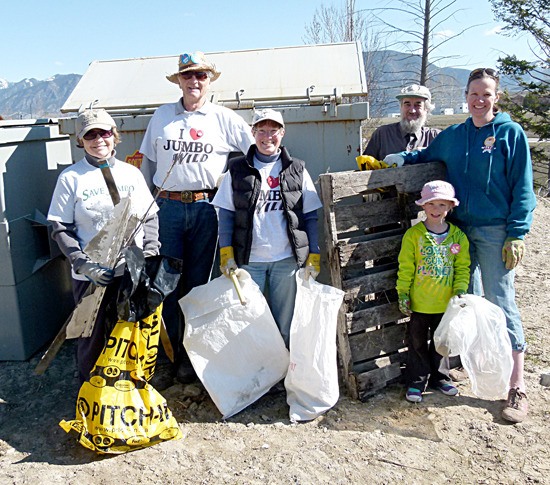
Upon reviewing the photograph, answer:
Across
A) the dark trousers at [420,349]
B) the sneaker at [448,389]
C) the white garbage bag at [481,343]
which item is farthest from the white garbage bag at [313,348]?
the sneaker at [448,389]

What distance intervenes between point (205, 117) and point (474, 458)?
2558 millimetres

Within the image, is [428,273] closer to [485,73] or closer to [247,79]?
[485,73]

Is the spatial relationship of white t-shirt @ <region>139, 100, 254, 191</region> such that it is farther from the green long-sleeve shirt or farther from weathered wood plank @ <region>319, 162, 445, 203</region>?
the green long-sleeve shirt

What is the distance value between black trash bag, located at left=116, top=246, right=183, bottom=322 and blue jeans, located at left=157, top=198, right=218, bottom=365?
50 cm

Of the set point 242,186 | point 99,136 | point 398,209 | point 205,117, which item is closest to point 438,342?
point 398,209

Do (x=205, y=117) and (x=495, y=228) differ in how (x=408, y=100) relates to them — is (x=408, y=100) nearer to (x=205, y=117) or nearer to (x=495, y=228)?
(x=495, y=228)

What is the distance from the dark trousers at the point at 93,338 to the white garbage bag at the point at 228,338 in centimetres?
49

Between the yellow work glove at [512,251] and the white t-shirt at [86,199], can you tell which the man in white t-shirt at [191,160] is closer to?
the white t-shirt at [86,199]

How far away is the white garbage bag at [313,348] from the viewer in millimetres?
3178

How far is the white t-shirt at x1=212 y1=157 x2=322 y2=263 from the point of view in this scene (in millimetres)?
3250

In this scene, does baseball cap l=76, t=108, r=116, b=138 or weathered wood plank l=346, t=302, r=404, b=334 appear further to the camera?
weathered wood plank l=346, t=302, r=404, b=334

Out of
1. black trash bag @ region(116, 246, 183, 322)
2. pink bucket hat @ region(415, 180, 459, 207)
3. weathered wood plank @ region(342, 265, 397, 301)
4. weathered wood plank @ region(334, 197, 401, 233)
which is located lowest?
weathered wood plank @ region(342, 265, 397, 301)

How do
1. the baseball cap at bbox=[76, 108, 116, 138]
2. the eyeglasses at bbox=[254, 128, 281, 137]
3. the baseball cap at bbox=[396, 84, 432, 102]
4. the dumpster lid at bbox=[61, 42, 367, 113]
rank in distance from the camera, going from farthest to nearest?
the dumpster lid at bbox=[61, 42, 367, 113] → the baseball cap at bbox=[396, 84, 432, 102] → the eyeglasses at bbox=[254, 128, 281, 137] → the baseball cap at bbox=[76, 108, 116, 138]

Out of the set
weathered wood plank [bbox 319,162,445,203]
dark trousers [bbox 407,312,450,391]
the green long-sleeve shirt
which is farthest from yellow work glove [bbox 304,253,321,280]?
dark trousers [bbox 407,312,450,391]
